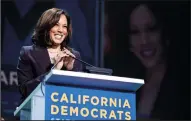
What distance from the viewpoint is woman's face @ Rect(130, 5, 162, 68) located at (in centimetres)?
418

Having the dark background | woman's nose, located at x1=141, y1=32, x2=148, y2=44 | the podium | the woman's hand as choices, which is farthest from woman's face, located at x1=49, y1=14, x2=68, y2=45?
woman's nose, located at x1=141, y1=32, x2=148, y2=44

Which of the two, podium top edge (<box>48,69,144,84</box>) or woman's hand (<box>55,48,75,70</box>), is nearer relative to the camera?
podium top edge (<box>48,69,144,84</box>)

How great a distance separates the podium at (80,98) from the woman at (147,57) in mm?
2416

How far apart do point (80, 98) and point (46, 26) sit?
66cm

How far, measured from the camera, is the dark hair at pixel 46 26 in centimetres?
222

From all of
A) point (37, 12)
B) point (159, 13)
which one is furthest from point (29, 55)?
point (159, 13)

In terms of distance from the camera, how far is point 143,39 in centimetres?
418

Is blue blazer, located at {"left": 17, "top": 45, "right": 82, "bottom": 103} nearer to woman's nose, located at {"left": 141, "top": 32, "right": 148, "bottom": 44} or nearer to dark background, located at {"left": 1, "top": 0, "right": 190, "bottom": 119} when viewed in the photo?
dark background, located at {"left": 1, "top": 0, "right": 190, "bottom": 119}

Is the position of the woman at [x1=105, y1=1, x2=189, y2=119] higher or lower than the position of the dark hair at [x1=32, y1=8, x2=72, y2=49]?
lower

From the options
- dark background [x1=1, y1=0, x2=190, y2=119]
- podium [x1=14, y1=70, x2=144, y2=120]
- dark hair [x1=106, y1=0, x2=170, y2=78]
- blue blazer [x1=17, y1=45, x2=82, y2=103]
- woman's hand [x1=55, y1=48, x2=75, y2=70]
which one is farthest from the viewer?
dark hair [x1=106, y1=0, x2=170, y2=78]

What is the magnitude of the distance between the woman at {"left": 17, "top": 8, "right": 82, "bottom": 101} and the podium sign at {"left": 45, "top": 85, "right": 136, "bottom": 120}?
0.44 m

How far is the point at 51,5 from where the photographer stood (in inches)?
153

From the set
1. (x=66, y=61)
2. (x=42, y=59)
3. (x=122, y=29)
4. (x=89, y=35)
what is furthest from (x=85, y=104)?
(x=122, y=29)

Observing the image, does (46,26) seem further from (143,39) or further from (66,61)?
(143,39)
